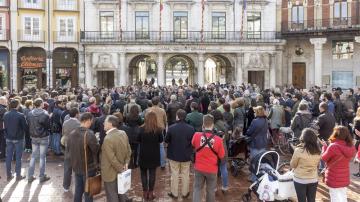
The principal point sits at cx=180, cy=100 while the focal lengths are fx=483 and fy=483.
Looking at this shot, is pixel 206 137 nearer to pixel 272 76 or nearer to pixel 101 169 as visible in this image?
pixel 101 169

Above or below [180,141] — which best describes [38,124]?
above

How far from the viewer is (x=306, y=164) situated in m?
Answer: 8.78

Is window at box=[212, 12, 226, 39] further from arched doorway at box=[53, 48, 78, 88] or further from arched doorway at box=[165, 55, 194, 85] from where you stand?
arched doorway at box=[53, 48, 78, 88]

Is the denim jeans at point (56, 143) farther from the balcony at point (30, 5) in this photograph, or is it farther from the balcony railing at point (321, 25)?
the balcony railing at point (321, 25)

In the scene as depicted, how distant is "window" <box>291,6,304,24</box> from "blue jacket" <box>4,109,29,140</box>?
33.4 meters

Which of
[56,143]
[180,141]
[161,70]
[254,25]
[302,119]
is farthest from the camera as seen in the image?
[254,25]

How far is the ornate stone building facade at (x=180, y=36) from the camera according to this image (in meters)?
39.6

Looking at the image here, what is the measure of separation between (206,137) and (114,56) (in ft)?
101

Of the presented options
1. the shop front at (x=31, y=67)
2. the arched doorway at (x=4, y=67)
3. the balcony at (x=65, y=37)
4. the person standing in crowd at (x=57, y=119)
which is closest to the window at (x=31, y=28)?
the shop front at (x=31, y=67)

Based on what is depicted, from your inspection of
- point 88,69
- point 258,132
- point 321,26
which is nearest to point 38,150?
point 258,132

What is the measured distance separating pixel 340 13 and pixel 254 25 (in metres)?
7.12

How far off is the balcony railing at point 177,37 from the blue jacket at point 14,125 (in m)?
27.3

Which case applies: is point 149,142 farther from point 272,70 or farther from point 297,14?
point 297,14

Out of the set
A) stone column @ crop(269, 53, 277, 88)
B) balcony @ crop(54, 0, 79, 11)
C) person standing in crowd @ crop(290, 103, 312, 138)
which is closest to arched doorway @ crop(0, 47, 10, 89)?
balcony @ crop(54, 0, 79, 11)
